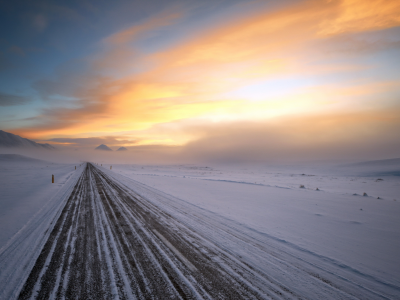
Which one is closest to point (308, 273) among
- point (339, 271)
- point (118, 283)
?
point (339, 271)

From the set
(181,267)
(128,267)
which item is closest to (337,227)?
(181,267)

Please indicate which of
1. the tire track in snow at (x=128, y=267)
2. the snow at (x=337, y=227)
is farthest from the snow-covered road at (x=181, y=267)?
the snow at (x=337, y=227)

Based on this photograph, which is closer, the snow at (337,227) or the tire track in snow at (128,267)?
the tire track in snow at (128,267)

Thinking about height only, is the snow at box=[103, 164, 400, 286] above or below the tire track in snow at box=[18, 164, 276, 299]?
below

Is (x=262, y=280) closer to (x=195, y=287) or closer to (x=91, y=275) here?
(x=195, y=287)

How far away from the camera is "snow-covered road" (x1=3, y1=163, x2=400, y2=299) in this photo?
358 cm

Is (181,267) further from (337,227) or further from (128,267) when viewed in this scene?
(337,227)

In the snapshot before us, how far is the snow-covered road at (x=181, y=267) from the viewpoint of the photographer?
3.58 m

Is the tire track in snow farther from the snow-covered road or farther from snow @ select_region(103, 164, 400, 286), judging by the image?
snow @ select_region(103, 164, 400, 286)

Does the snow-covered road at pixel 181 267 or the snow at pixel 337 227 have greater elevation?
the snow-covered road at pixel 181 267

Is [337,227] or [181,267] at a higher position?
[181,267]

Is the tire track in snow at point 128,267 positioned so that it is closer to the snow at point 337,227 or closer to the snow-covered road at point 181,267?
the snow-covered road at point 181,267

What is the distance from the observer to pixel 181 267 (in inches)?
172

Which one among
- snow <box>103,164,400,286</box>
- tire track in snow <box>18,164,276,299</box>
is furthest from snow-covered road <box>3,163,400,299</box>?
snow <box>103,164,400,286</box>
